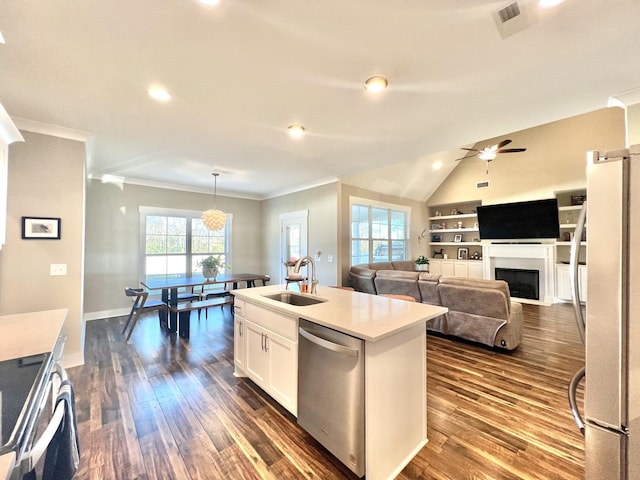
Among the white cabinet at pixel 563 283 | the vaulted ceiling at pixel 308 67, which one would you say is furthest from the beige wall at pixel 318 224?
the white cabinet at pixel 563 283

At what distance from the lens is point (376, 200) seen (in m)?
6.41

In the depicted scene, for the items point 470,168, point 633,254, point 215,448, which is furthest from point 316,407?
point 470,168

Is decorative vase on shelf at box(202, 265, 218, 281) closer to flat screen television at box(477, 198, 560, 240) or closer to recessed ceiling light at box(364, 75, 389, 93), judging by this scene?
recessed ceiling light at box(364, 75, 389, 93)

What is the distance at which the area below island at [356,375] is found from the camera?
148cm

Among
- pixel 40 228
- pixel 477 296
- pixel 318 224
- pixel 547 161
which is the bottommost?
pixel 477 296

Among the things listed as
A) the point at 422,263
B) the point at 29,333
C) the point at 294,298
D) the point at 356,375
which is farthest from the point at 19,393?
the point at 422,263

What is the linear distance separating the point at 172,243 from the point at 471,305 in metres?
5.71

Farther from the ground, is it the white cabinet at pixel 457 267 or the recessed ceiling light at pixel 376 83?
the recessed ceiling light at pixel 376 83

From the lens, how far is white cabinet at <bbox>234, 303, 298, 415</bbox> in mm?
1959

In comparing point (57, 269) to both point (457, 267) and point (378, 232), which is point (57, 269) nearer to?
point (378, 232)

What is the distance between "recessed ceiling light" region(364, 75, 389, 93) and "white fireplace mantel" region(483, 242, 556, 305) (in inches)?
239

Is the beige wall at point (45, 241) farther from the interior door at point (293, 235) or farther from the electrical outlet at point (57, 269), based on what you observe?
the interior door at point (293, 235)

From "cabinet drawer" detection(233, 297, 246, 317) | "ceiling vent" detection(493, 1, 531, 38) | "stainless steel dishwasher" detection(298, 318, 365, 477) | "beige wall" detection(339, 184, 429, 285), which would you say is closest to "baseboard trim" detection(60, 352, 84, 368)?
"cabinet drawer" detection(233, 297, 246, 317)

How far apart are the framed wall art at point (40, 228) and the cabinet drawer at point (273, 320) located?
90.6 inches
